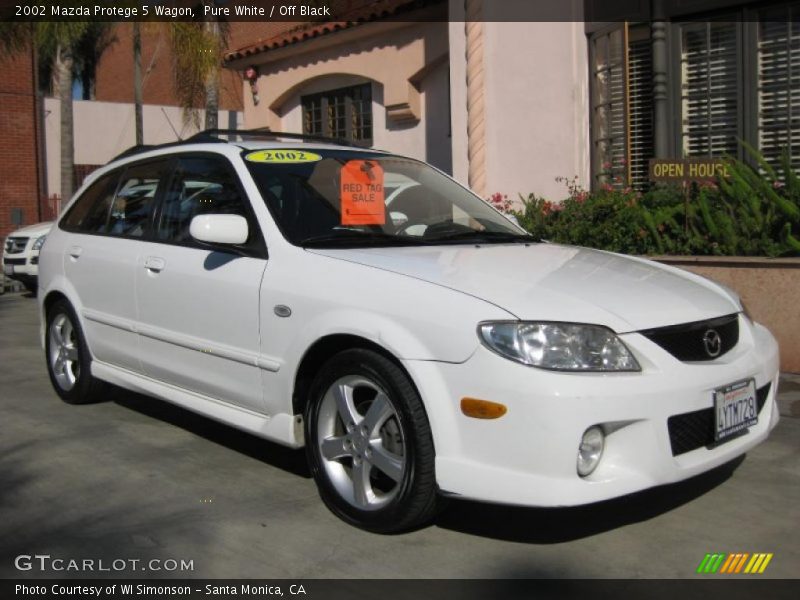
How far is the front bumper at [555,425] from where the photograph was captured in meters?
3.39

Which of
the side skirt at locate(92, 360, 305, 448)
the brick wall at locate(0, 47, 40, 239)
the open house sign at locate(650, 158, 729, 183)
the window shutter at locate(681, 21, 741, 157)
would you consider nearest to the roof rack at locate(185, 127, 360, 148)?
the side skirt at locate(92, 360, 305, 448)

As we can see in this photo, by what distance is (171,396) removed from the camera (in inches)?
200

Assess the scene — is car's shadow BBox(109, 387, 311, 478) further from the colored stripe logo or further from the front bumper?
the colored stripe logo

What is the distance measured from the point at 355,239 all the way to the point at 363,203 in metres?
0.41

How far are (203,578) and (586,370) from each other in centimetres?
164

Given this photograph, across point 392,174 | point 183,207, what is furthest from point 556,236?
point 183,207

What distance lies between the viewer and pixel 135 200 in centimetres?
572

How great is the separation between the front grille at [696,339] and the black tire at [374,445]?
98 cm

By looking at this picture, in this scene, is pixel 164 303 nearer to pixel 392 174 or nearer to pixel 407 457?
pixel 392 174

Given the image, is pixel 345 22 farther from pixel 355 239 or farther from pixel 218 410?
pixel 218 410

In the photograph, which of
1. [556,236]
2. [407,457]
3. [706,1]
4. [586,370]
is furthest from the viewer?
[706,1]

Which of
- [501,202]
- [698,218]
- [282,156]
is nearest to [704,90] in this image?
[698,218]

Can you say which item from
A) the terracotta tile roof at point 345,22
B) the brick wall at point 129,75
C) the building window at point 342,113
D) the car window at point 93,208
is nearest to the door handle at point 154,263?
the car window at point 93,208

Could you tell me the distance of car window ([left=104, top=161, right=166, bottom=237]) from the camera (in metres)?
5.53
